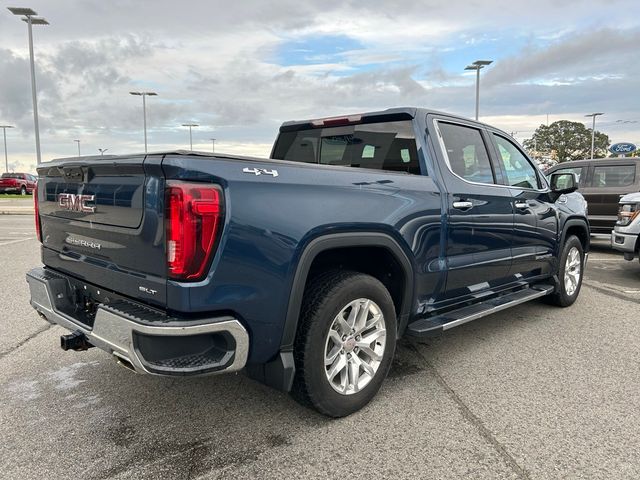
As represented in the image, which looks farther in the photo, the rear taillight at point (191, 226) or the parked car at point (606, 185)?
the parked car at point (606, 185)

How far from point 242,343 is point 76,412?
1.43 m

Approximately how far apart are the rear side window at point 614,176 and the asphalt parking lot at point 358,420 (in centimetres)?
637

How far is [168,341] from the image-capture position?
88.4 inches

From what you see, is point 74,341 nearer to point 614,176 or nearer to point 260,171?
point 260,171

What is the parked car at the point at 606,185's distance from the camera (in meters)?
9.47

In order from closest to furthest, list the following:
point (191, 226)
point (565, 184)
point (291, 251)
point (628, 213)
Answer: point (191, 226) → point (291, 251) → point (565, 184) → point (628, 213)

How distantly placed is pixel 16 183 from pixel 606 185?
121 ft

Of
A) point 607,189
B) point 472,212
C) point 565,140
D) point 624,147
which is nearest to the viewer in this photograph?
point 472,212

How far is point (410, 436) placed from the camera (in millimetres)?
2760

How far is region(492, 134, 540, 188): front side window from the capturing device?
450cm

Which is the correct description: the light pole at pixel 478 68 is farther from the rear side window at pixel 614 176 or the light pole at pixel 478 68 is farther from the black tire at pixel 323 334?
the black tire at pixel 323 334

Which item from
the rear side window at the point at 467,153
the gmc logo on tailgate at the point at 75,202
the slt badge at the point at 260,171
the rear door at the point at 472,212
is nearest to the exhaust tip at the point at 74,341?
the gmc logo on tailgate at the point at 75,202

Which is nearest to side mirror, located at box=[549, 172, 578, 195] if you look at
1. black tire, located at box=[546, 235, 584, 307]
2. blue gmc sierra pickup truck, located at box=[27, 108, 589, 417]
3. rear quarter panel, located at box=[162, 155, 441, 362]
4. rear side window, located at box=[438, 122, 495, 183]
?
black tire, located at box=[546, 235, 584, 307]

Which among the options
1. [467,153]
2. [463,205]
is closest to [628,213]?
[467,153]
